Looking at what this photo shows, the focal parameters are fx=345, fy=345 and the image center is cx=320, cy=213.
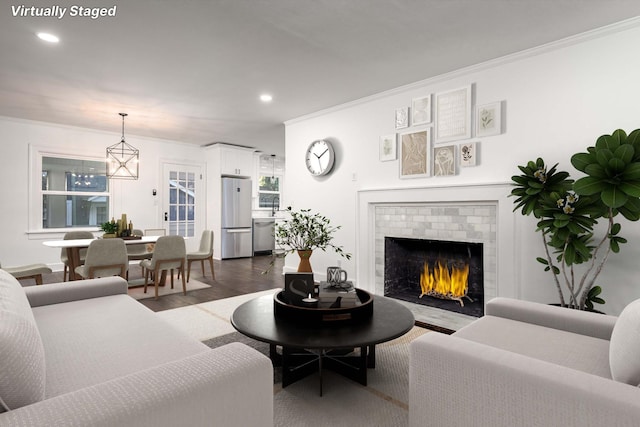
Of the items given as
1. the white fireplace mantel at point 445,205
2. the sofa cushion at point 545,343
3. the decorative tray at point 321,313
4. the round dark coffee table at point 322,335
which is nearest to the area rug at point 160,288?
the white fireplace mantel at point 445,205

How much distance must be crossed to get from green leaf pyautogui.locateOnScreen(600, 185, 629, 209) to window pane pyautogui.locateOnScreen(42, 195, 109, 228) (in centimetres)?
704

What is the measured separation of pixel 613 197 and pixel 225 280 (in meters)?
4.52

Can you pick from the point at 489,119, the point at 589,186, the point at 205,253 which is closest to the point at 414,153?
the point at 489,119

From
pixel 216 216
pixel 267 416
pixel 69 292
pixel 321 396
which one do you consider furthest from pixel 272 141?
pixel 267 416

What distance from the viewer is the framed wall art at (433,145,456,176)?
355cm

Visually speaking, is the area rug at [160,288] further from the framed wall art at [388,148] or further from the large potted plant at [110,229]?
the framed wall art at [388,148]

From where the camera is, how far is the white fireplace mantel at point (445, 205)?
315 centimetres

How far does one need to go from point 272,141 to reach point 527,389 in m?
6.43

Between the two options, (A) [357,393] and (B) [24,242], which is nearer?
(A) [357,393]

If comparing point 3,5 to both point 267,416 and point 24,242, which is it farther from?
point 24,242

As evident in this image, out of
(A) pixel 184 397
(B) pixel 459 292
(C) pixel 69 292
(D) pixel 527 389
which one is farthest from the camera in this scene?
(B) pixel 459 292

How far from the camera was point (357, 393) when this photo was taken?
195 centimetres

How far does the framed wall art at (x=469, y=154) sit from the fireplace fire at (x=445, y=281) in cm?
104

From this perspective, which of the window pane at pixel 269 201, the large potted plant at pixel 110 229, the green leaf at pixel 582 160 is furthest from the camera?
the window pane at pixel 269 201
